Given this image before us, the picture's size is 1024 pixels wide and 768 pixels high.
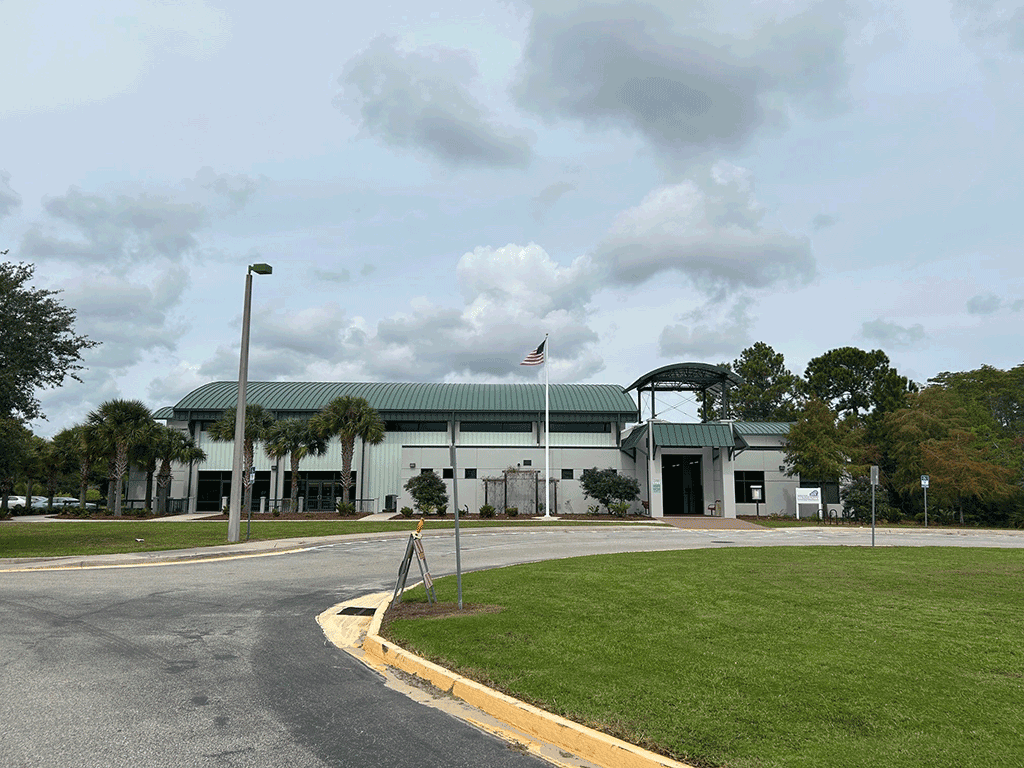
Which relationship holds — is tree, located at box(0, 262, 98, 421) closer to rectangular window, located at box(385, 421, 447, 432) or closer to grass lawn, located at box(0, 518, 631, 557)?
grass lawn, located at box(0, 518, 631, 557)

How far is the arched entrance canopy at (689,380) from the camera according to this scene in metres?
44.3

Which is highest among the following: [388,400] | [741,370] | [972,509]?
[741,370]

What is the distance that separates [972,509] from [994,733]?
4572cm

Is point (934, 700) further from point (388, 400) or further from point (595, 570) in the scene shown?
point (388, 400)

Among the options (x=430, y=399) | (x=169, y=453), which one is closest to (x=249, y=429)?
(x=169, y=453)

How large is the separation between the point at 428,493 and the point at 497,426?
A: 11765 mm

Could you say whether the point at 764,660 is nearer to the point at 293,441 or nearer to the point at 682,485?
the point at 293,441

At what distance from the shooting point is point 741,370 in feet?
276

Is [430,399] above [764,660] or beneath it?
above

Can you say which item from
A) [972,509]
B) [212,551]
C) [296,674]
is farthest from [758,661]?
[972,509]

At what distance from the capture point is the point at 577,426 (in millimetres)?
51875

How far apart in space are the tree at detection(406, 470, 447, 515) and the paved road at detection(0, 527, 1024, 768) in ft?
89.1

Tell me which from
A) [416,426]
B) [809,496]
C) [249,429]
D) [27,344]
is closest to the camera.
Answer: [27,344]

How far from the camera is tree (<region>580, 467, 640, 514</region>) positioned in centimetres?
4297
